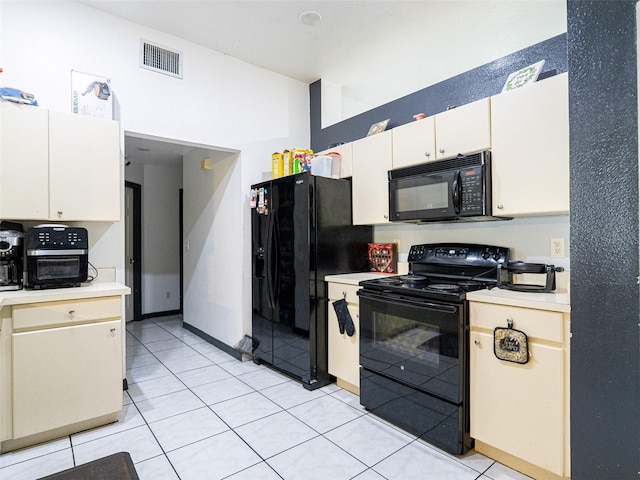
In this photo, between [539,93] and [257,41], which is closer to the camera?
[539,93]

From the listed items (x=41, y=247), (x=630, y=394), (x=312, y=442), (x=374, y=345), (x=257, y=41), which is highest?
(x=257, y=41)

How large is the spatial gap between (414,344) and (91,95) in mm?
2847

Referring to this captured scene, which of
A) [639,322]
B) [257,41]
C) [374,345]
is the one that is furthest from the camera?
[257,41]

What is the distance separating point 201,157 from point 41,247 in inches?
92.1

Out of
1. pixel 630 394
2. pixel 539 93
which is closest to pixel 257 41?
pixel 539 93

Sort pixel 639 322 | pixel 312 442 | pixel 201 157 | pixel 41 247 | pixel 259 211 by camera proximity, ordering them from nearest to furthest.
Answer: pixel 639 322 < pixel 312 442 < pixel 41 247 < pixel 259 211 < pixel 201 157

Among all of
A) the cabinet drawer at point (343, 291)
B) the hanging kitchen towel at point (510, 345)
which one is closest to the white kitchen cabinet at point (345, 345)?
the cabinet drawer at point (343, 291)

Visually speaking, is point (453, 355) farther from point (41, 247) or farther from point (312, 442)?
point (41, 247)

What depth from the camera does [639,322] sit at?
1.08 meters

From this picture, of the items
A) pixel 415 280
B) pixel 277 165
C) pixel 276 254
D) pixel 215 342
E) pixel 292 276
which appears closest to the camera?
pixel 415 280

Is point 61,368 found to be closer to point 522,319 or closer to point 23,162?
point 23,162

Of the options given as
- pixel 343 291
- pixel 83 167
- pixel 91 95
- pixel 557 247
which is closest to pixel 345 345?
pixel 343 291

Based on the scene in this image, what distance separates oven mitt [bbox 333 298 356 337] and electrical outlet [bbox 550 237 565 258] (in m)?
1.38

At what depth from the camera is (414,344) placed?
2094mm
